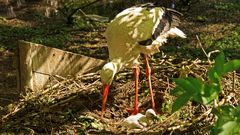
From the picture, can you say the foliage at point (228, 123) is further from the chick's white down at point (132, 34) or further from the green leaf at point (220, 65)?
the chick's white down at point (132, 34)

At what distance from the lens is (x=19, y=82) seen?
3588mm

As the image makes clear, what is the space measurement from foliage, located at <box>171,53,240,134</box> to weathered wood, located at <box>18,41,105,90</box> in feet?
6.12

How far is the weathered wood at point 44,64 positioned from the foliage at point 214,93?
1.86 metres

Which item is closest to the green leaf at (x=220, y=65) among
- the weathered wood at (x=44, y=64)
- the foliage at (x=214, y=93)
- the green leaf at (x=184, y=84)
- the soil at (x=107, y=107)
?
the foliage at (x=214, y=93)

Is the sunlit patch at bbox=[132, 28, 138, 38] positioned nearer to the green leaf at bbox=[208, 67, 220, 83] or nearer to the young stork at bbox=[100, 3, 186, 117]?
the young stork at bbox=[100, 3, 186, 117]

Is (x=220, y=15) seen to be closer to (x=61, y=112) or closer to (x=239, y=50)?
(x=239, y=50)

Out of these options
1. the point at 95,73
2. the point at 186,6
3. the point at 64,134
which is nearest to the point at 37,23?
the point at 186,6

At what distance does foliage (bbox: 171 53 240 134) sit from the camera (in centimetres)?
165

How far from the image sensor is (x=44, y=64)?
351cm

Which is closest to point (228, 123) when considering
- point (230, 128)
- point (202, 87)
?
point (230, 128)

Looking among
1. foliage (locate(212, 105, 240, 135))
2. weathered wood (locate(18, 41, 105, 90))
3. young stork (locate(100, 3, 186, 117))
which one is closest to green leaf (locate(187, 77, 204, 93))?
foliage (locate(212, 105, 240, 135))

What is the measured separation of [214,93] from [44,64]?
2.01 meters

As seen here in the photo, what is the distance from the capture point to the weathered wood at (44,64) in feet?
11.2

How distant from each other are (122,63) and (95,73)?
423 millimetres
